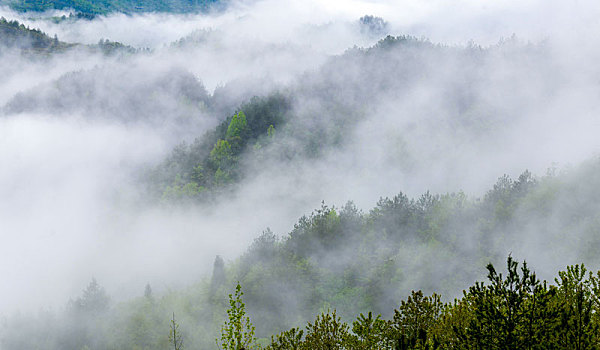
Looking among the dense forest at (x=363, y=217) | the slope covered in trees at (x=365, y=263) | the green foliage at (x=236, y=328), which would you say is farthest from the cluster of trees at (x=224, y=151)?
the green foliage at (x=236, y=328)

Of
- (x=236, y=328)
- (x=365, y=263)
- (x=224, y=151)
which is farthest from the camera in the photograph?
(x=224, y=151)

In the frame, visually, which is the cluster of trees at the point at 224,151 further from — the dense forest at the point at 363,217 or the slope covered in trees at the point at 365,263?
the slope covered in trees at the point at 365,263

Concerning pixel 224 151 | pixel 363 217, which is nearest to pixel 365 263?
pixel 363 217

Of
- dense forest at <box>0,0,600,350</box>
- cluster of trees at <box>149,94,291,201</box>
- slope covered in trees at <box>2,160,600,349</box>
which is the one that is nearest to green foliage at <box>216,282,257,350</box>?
dense forest at <box>0,0,600,350</box>

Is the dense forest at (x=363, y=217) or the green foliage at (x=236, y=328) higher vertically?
the dense forest at (x=363, y=217)

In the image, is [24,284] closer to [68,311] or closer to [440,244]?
[68,311]

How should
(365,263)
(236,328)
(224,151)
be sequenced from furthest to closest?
(224,151) < (365,263) < (236,328)

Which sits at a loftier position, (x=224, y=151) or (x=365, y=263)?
(x=224, y=151)

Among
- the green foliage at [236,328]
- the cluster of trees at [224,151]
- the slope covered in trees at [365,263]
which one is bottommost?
the green foliage at [236,328]

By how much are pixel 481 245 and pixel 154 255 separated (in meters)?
113

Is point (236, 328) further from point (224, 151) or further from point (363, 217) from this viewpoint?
point (224, 151)

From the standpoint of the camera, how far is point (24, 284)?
7530 inches

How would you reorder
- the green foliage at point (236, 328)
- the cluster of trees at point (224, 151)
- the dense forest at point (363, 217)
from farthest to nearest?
the cluster of trees at point (224, 151) < the dense forest at point (363, 217) < the green foliage at point (236, 328)

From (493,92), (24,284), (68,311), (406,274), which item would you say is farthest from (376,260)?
(24,284)
